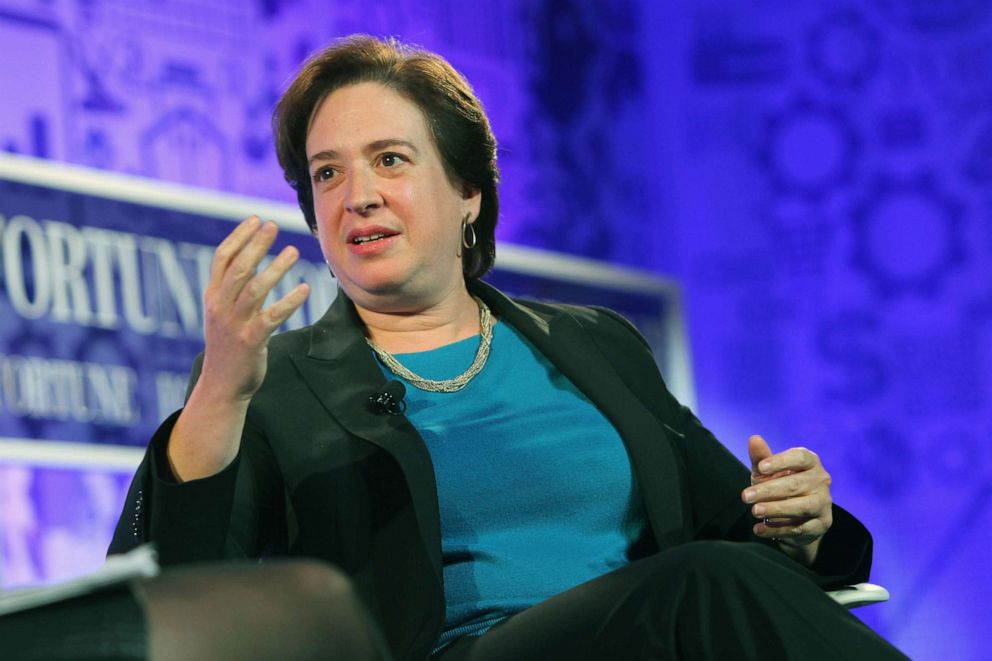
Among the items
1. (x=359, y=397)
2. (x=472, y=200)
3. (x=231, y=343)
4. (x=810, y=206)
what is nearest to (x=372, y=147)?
(x=472, y=200)

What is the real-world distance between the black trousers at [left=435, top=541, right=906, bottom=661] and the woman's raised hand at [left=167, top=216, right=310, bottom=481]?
351 mm

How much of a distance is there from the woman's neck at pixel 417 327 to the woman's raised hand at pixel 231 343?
537 mm

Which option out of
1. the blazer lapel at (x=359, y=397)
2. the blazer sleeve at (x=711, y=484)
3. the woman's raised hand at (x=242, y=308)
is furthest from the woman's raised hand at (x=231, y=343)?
the blazer sleeve at (x=711, y=484)

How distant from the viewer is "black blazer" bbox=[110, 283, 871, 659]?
146 centimetres

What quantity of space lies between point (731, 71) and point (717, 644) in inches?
115

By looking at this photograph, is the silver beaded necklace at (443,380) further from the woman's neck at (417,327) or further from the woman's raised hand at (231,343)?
the woman's raised hand at (231,343)

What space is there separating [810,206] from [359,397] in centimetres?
243

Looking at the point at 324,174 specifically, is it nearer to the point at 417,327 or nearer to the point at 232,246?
the point at 417,327

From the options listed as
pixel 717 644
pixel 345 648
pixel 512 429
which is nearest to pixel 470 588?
pixel 512 429

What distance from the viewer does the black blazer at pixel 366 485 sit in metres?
1.46

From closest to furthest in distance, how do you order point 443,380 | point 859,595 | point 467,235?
point 859,595
point 443,380
point 467,235

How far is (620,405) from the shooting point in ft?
6.16

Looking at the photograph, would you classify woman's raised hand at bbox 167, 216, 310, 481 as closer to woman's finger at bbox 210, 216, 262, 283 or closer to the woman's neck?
woman's finger at bbox 210, 216, 262, 283

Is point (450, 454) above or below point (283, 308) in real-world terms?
below
